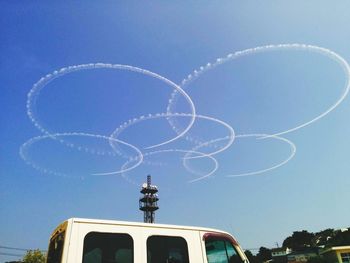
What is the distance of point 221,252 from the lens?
848cm

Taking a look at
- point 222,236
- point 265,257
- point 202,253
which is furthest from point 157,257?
point 265,257

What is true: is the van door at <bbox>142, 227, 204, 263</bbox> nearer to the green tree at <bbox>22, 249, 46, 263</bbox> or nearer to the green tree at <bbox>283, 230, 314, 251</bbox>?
the green tree at <bbox>22, 249, 46, 263</bbox>

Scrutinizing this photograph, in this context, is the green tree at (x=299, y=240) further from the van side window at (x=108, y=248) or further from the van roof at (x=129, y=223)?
the van side window at (x=108, y=248)

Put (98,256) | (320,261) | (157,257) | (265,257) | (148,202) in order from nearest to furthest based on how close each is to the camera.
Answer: (98,256) < (157,257) < (320,261) < (148,202) < (265,257)

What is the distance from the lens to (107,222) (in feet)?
24.5

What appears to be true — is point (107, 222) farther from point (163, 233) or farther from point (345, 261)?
point (345, 261)

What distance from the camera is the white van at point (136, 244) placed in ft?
23.4

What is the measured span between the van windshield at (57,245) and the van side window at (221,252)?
143 inches

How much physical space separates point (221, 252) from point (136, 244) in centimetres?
240

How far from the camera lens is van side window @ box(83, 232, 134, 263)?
282 inches

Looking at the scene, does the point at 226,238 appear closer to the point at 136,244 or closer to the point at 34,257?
the point at 136,244

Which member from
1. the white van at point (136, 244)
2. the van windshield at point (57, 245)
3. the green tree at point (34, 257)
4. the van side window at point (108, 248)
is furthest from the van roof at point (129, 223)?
the green tree at point (34, 257)

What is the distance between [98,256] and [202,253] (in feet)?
8.71

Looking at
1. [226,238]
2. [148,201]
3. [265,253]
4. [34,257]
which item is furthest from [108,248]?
[265,253]
